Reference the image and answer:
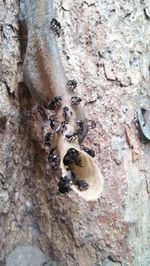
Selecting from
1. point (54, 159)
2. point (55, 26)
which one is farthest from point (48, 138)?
point (55, 26)

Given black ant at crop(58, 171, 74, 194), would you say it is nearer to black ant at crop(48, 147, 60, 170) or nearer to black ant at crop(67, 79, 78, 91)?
black ant at crop(48, 147, 60, 170)

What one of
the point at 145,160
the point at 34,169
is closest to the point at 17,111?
the point at 34,169

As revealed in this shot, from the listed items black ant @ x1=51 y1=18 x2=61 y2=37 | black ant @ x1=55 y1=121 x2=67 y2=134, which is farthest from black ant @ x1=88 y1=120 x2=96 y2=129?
black ant @ x1=51 y1=18 x2=61 y2=37

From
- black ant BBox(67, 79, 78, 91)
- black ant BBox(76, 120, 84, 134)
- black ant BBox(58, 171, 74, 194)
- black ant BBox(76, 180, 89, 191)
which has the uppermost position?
black ant BBox(67, 79, 78, 91)

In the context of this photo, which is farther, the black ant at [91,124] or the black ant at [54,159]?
the black ant at [91,124]

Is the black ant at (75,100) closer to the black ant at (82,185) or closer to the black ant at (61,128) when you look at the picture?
the black ant at (61,128)

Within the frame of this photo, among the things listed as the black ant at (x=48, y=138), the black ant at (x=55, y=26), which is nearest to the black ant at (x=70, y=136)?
the black ant at (x=48, y=138)

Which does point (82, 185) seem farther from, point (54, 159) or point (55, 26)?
point (55, 26)

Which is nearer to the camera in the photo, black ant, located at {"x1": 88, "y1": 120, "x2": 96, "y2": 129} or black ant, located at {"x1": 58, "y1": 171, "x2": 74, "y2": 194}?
black ant, located at {"x1": 58, "y1": 171, "x2": 74, "y2": 194}

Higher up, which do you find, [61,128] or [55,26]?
[55,26]
